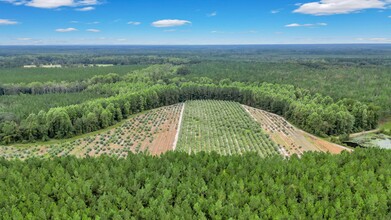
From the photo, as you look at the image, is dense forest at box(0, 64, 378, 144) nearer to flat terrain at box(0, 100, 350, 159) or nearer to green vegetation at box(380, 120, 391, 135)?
green vegetation at box(380, 120, 391, 135)

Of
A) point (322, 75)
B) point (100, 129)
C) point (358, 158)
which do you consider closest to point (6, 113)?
point (100, 129)

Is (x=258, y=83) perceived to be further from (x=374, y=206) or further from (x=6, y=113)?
(x=374, y=206)

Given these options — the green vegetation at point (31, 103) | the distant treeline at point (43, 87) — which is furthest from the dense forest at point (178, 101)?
the green vegetation at point (31, 103)

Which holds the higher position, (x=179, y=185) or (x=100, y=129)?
(x=179, y=185)

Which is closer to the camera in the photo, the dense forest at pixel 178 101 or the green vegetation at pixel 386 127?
the dense forest at pixel 178 101

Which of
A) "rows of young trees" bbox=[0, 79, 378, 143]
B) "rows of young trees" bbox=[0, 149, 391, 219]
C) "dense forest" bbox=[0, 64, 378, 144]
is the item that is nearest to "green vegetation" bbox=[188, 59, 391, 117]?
"dense forest" bbox=[0, 64, 378, 144]

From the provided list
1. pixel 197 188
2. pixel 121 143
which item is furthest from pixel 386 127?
pixel 197 188

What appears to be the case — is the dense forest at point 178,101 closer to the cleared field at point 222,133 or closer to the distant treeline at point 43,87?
the distant treeline at point 43,87
